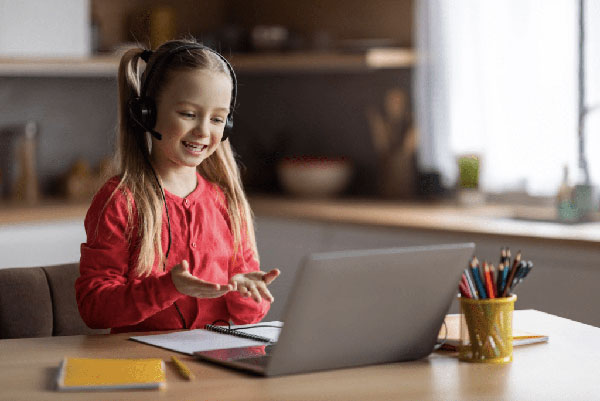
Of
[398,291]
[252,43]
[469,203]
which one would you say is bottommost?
[469,203]

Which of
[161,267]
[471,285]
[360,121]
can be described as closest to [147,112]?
[161,267]

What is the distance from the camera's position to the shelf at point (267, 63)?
3.90 meters

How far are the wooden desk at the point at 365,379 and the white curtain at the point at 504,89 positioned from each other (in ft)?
6.80

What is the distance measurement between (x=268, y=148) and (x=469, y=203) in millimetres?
1155

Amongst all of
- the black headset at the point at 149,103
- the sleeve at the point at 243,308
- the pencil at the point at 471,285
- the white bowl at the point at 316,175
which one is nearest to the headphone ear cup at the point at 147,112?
the black headset at the point at 149,103

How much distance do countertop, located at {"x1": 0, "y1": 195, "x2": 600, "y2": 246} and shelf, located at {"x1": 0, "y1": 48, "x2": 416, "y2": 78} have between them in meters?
0.56

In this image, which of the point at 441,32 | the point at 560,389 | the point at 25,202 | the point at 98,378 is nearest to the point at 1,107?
the point at 25,202

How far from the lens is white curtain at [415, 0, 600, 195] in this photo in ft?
11.8

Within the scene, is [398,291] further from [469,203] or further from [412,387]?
[469,203]

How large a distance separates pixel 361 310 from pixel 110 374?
373 mm

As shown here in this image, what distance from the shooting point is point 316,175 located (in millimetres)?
4234

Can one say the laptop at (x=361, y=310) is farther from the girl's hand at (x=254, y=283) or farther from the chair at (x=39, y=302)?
the chair at (x=39, y=302)

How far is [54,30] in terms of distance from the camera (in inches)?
156

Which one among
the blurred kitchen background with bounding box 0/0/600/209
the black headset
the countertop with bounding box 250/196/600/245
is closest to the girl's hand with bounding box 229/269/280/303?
the black headset
